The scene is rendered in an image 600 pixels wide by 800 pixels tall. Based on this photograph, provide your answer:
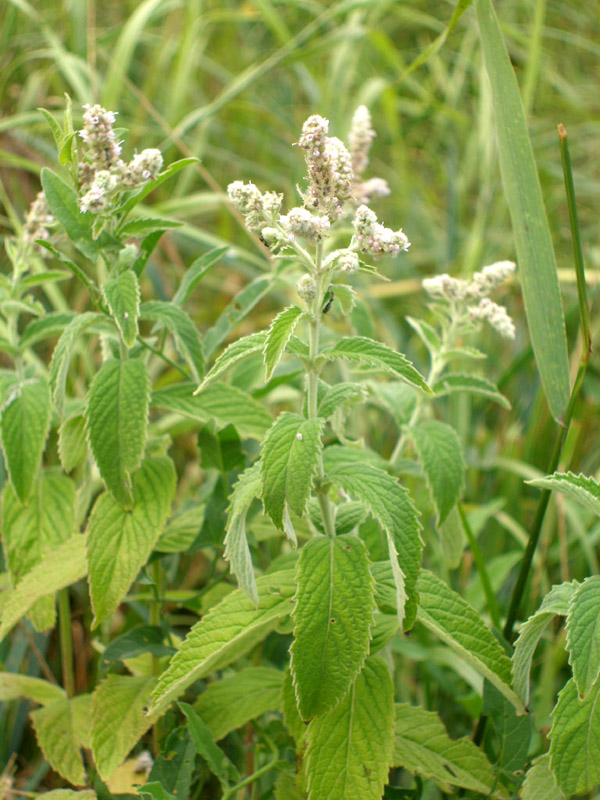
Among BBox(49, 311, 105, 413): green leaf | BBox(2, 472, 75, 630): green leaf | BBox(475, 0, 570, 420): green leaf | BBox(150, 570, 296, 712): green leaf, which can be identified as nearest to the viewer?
BBox(150, 570, 296, 712): green leaf

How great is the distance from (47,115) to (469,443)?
5.93 feet

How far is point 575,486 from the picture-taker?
102 centimetres

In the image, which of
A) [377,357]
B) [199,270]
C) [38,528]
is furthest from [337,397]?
[38,528]

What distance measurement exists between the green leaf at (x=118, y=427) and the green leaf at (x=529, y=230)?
0.64 metres

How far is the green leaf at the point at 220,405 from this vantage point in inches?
51.3

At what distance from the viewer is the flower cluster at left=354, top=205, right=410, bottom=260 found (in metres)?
0.97

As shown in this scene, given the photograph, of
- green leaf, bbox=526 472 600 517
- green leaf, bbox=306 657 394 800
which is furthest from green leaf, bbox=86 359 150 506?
green leaf, bbox=526 472 600 517

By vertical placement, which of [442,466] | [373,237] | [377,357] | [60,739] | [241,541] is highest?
[373,237]

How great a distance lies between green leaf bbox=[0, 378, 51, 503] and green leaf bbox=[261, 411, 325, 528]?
48cm

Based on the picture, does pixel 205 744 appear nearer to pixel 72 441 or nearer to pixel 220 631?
pixel 220 631

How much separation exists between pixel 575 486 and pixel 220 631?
0.54 meters

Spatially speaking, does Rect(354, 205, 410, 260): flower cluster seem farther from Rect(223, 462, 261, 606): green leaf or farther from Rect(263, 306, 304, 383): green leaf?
Rect(223, 462, 261, 606): green leaf

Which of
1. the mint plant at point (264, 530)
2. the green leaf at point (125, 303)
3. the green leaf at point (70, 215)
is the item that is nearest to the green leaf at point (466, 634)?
the mint plant at point (264, 530)

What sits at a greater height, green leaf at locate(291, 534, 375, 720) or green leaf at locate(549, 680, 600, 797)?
green leaf at locate(291, 534, 375, 720)
